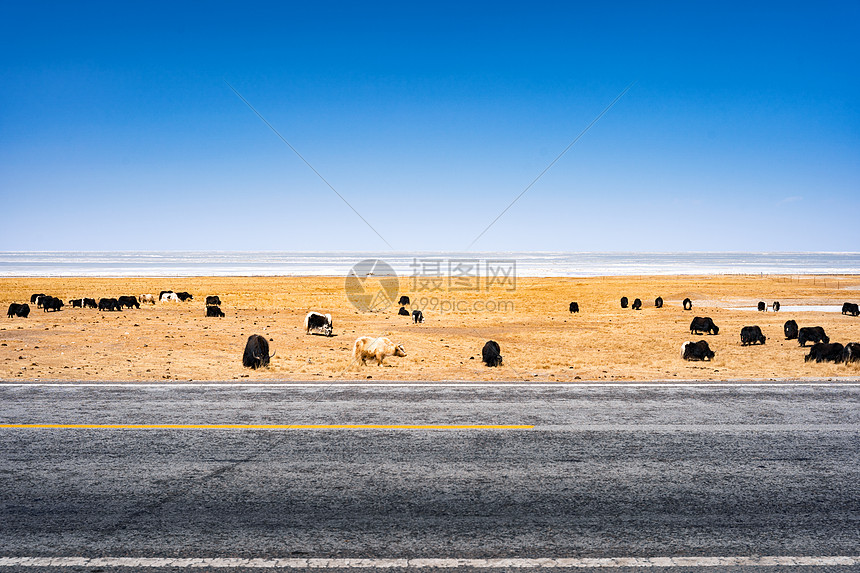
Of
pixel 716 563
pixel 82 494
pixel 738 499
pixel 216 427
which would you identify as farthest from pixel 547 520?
pixel 216 427

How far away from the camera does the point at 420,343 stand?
76.1ft

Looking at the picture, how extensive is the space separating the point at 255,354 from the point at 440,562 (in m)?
12.4

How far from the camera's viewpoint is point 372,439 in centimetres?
743

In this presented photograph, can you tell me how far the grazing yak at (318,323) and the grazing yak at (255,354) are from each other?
951 cm

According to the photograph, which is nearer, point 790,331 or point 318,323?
point 790,331

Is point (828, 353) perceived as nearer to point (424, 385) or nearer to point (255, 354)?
point (424, 385)

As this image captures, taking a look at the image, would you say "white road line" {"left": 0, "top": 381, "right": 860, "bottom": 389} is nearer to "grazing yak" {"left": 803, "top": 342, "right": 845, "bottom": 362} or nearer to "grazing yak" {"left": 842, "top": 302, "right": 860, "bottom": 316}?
"grazing yak" {"left": 803, "top": 342, "right": 845, "bottom": 362}

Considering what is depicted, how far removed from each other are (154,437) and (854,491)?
8152mm

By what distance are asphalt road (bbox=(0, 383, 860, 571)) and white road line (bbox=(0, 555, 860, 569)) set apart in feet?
0.25

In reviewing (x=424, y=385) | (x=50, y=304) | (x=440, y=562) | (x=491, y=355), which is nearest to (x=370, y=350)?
(x=491, y=355)

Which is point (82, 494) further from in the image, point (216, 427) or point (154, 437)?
point (216, 427)

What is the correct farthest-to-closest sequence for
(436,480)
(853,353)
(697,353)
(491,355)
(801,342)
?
1. (801,342)
2. (697,353)
3. (491,355)
4. (853,353)
5. (436,480)

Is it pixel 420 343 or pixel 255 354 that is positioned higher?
pixel 255 354

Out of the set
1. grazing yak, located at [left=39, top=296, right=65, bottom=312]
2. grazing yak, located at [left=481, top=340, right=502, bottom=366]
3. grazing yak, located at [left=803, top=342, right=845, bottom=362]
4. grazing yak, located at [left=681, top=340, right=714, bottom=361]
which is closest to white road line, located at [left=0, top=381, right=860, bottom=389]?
grazing yak, located at [left=481, top=340, right=502, bottom=366]
